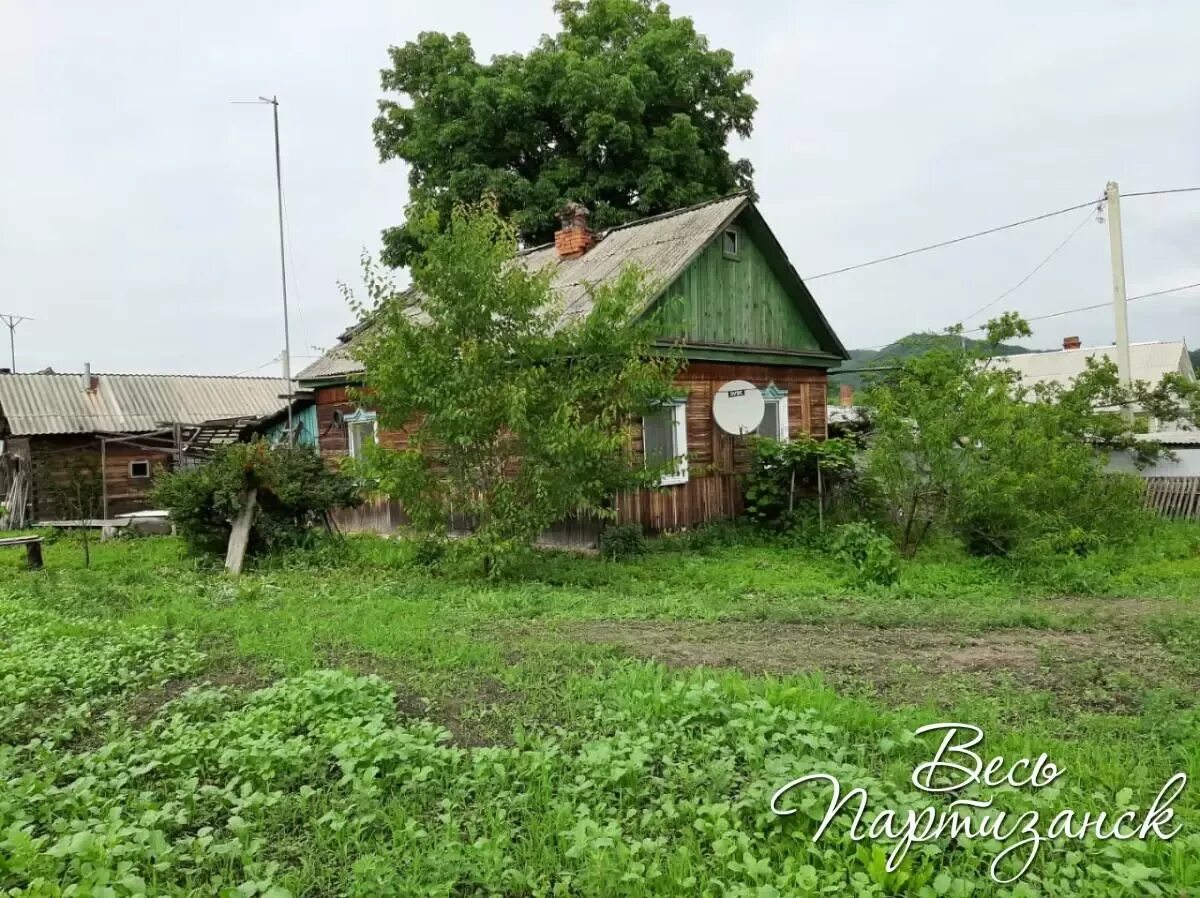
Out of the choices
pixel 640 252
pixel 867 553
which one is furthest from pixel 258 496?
pixel 867 553

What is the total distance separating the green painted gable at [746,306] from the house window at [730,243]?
49 millimetres

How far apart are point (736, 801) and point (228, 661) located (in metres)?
4.08

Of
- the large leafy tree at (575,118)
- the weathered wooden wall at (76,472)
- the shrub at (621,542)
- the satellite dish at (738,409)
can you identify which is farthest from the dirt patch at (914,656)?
the weathered wooden wall at (76,472)

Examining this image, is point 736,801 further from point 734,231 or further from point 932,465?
point 734,231

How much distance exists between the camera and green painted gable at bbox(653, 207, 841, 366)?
12.8 metres

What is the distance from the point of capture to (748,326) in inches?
549

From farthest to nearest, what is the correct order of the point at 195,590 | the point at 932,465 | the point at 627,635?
the point at 932,465 → the point at 195,590 → the point at 627,635

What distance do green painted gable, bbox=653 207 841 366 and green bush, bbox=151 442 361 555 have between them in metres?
5.61

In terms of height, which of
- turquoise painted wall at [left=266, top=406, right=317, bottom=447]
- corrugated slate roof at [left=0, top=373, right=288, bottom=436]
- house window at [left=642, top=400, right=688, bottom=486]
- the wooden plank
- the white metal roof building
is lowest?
the wooden plank

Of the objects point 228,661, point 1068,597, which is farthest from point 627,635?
point 1068,597

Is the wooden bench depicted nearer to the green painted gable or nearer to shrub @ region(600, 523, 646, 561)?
shrub @ region(600, 523, 646, 561)

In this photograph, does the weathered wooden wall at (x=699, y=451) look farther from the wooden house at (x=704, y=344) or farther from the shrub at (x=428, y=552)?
the shrub at (x=428, y=552)

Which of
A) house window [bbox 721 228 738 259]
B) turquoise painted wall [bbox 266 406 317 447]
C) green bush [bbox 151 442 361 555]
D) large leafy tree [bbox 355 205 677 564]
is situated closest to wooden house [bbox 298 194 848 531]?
house window [bbox 721 228 738 259]

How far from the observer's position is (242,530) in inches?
440
